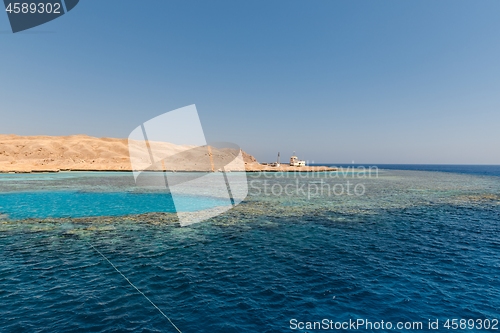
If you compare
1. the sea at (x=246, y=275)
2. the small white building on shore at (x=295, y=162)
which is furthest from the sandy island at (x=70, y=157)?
the sea at (x=246, y=275)

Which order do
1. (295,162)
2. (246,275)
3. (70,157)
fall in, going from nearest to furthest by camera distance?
1. (246,275)
2. (70,157)
3. (295,162)

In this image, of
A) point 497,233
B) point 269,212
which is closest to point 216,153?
point 269,212

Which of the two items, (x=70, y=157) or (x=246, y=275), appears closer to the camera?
(x=246, y=275)

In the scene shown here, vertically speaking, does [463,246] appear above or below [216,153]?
below

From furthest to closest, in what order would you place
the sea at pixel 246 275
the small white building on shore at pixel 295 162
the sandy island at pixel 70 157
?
the small white building on shore at pixel 295 162, the sandy island at pixel 70 157, the sea at pixel 246 275

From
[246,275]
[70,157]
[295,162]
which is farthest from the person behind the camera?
[295,162]

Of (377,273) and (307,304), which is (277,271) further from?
(377,273)

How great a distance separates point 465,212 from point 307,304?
3888cm

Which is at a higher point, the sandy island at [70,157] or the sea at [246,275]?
the sandy island at [70,157]

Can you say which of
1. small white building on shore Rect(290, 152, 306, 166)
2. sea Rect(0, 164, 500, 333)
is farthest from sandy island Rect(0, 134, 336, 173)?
sea Rect(0, 164, 500, 333)

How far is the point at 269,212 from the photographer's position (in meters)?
36.8

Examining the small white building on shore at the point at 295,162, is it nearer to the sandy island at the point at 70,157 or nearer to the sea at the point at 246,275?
the sandy island at the point at 70,157

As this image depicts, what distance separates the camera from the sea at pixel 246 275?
1148 cm

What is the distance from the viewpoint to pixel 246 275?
16.0 meters
